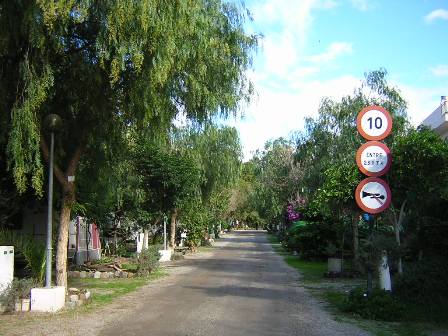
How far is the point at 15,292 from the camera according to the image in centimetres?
1046

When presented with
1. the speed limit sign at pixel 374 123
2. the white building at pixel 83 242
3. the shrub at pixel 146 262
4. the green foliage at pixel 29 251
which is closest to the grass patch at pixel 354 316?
the speed limit sign at pixel 374 123

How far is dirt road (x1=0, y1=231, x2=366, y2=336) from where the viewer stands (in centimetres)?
884

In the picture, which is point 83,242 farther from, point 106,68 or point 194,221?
point 106,68

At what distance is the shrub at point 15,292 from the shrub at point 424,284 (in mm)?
7537

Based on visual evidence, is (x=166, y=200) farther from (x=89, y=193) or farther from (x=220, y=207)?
(x=220, y=207)

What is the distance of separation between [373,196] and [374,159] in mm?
757

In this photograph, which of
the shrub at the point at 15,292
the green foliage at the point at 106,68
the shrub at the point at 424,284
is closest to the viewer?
the green foliage at the point at 106,68

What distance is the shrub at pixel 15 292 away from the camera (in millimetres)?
10312

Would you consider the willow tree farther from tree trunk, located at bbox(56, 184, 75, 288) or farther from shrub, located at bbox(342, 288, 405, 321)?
shrub, located at bbox(342, 288, 405, 321)

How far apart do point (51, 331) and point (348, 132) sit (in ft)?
54.0

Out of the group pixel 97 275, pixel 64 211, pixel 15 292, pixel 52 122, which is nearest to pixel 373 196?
pixel 52 122

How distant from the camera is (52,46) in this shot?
10156 millimetres

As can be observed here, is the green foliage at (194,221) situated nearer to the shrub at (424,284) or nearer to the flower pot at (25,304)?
the shrub at (424,284)

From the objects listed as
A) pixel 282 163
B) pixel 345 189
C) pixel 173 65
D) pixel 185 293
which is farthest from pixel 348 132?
pixel 282 163
